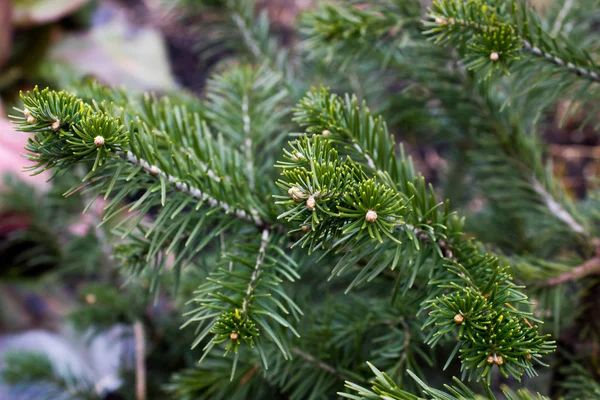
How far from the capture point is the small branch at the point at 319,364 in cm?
51

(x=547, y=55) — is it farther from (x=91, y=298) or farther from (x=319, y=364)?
(x=91, y=298)

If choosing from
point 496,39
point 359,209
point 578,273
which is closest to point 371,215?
point 359,209

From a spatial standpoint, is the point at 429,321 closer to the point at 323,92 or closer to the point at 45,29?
Answer: the point at 323,92

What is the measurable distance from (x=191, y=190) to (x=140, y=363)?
48cm

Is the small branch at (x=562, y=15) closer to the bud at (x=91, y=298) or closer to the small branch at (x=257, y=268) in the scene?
the small branch at (x=257, y=268)

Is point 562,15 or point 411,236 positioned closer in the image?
point 411,236

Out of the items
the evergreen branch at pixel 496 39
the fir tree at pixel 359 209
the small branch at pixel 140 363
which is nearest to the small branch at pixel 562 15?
the fir tree at pixel 359 209

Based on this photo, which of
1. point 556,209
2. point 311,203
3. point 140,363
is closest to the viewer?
point 311,203

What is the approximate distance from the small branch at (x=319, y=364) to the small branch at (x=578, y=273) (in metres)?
0.27

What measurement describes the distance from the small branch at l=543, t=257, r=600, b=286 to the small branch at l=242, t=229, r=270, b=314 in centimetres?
34

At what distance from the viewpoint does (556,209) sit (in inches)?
25.6

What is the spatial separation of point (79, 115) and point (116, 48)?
52.9 inches

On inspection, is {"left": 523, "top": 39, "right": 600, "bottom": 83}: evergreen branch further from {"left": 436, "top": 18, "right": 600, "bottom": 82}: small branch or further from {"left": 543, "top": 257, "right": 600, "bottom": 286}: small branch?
{"left": 543, "top": 257, "right": 600, "bottom": 286}: small branch

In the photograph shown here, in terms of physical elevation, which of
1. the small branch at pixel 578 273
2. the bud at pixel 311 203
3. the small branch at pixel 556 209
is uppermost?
the bud at pixel 311 203
